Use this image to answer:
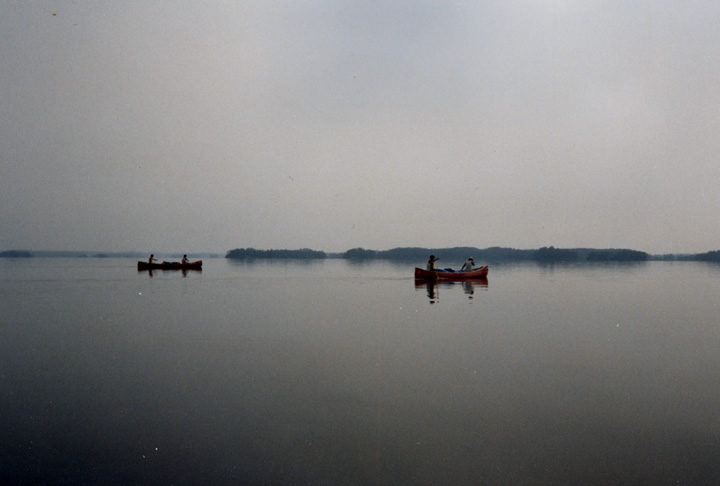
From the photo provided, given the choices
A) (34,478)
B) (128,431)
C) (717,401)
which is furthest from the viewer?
(717,401)

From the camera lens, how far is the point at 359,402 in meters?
9.68

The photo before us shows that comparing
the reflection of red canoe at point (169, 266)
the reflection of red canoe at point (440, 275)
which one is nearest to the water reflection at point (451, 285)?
the reflection of red canoe at point (440, 275)

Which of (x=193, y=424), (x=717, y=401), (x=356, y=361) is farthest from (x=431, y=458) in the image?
(x=717, y=401)

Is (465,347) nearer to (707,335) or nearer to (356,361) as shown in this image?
(356,361)

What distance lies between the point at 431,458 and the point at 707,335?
58.0 ft

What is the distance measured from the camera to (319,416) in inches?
348

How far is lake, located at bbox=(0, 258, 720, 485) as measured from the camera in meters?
6.73

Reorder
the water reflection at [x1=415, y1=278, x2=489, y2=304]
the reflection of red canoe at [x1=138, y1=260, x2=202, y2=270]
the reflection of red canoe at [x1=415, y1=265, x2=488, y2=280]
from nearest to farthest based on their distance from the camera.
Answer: the water reflection at [x1=415, y1=278, x2=489, y2=304]
the reflection of red canoe at [x1=415, y1=265, x2=488, y2=280]
the reflection of red canoe at [x1=138, y1=260, x2=202, y2=270]

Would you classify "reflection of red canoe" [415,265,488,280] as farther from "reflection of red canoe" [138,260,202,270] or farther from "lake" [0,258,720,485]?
"reflection of red canoe" [138,260,202,270]

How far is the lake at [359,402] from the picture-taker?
6734 mm

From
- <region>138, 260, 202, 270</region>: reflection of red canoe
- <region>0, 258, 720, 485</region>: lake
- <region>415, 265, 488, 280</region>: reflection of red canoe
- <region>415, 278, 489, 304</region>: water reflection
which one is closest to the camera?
<region>0, 258, 720, 485</region>: lake

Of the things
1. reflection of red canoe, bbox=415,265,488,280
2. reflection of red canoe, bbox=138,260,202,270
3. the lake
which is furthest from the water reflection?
reflection of red canoe, bbox=138,260,202,270

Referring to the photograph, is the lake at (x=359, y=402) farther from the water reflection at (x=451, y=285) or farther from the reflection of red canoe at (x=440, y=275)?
the reflection of red canoe at (x=440, y=275)

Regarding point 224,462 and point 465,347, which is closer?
point 224,462
